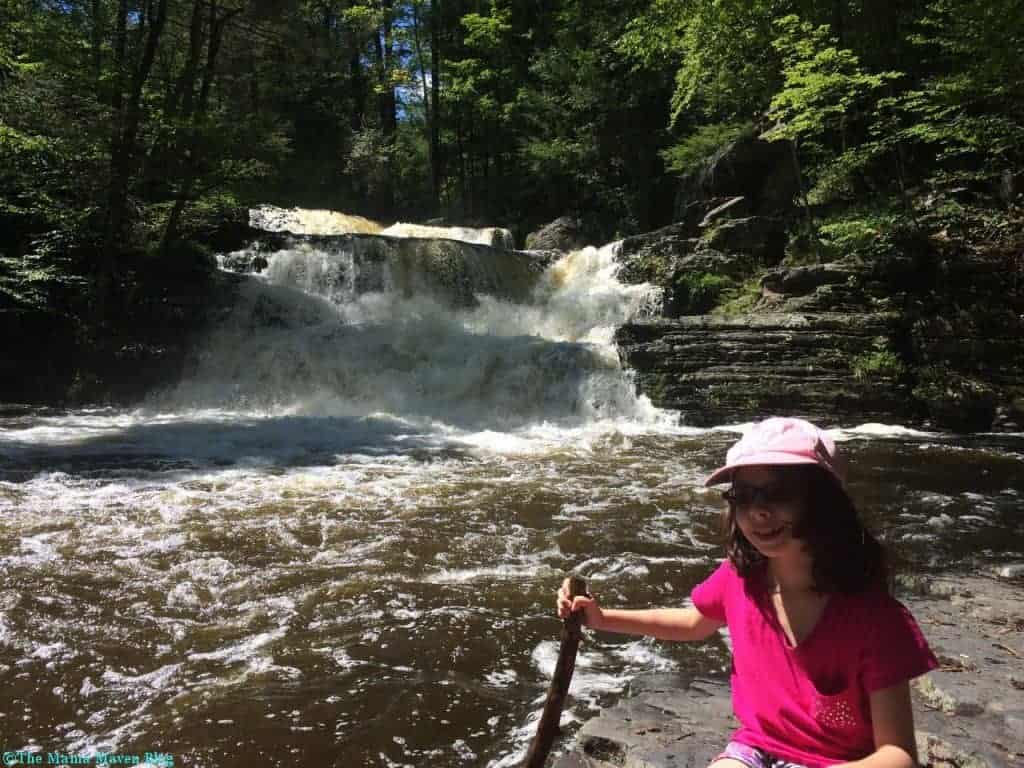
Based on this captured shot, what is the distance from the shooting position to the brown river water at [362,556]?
2.89 m

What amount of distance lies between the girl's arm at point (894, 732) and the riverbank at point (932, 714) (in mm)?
918

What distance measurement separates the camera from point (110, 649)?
3.47 m

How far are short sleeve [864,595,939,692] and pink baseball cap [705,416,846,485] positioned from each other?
0.94ft

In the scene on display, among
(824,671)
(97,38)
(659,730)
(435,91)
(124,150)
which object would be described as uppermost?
(435,91)

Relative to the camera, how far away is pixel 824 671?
1.46 metres

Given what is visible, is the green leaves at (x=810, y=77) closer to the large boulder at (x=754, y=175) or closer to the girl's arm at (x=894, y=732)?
the large boulder at (x=754, y=175)

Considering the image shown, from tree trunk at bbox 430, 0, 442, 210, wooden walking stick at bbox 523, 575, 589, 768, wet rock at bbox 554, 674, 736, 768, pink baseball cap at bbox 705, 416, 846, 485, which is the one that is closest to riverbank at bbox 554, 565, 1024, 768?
wet rock at bbox 554, 674, 736, 768

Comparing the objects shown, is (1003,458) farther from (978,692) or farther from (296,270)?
(296,270)

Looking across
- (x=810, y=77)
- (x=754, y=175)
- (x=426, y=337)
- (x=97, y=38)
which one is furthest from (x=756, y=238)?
(x=97, y=38)

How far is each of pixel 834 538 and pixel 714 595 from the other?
404 millimetres

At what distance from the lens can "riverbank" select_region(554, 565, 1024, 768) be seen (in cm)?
215

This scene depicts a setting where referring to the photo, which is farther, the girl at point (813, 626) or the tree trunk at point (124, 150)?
the tree trunk at point (124, 150)

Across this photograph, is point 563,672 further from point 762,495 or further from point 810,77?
point 810,77

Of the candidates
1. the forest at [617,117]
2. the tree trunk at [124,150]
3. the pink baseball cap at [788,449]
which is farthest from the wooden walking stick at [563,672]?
the tree trunk at [124,150]
